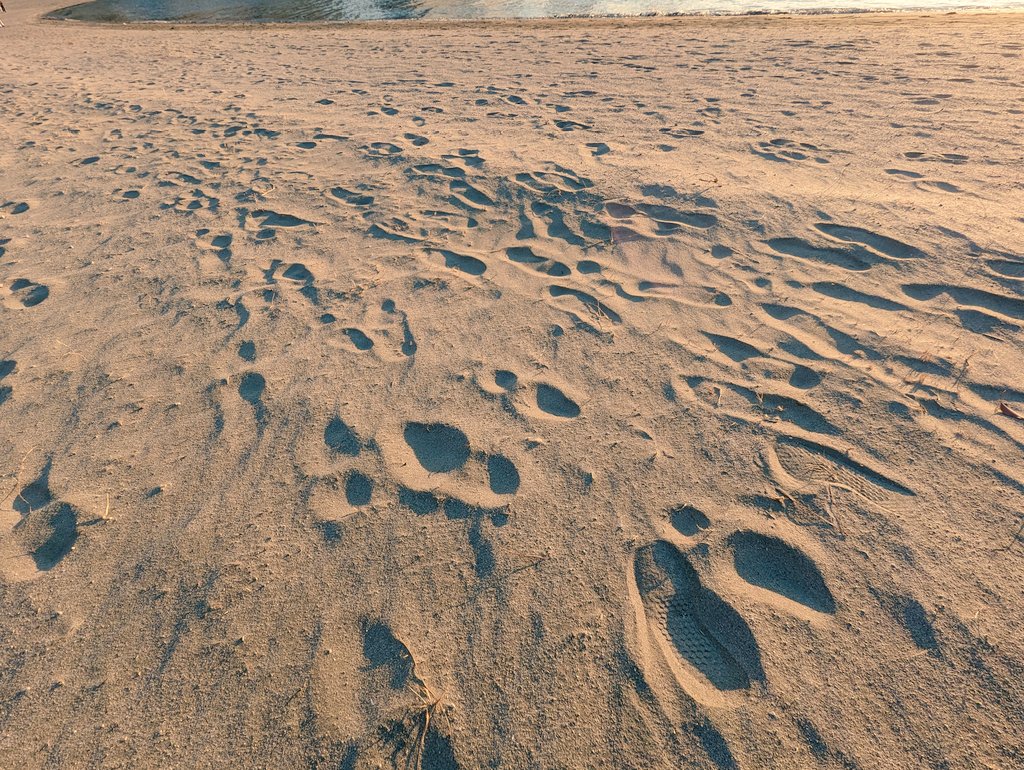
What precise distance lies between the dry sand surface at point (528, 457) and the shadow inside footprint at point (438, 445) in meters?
0.02

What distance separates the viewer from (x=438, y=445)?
2564mm

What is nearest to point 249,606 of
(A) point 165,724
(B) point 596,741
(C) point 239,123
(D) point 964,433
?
(A) point 165,724

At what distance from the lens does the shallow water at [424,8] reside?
12039 millimetres

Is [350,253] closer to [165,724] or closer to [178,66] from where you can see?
[165,724]

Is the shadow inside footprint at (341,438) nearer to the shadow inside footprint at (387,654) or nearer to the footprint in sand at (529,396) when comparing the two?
the footprint in sand at (529,396)

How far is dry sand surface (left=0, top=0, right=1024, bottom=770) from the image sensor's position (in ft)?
5.76

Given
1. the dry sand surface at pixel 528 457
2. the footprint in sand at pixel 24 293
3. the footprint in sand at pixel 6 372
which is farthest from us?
the footprint in sand at pixel 24 293

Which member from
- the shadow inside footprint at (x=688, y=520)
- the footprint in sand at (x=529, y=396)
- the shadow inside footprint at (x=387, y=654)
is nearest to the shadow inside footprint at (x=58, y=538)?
the shadow inside footprint at (x=387, y=654)

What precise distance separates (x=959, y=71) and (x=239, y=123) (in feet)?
26.8

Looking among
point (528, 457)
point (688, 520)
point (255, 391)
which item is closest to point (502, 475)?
point (528, 457)

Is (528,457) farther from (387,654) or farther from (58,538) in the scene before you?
(58,538)

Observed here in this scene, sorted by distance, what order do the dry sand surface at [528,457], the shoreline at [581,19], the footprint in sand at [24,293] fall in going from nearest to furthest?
1. the dry sand surface at [528,457]
2. the footprint in sand at [24,293]
3. the shoreline at [581,19]

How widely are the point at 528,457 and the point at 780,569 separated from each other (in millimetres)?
1039

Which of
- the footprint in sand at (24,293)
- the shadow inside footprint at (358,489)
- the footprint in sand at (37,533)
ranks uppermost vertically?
the shadow inside footprint at (358,489)
